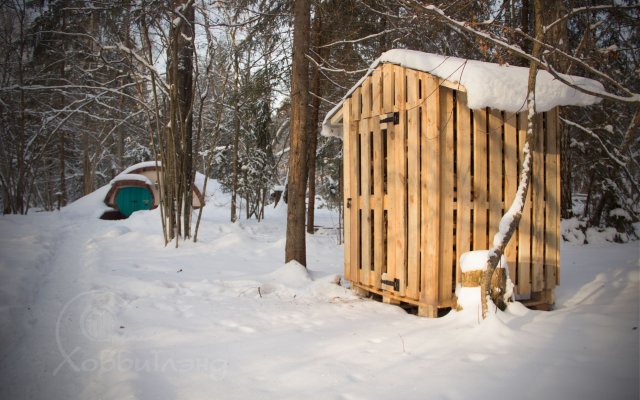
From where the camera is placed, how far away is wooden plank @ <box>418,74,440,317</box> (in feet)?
12.6

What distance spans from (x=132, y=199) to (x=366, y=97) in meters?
16.0

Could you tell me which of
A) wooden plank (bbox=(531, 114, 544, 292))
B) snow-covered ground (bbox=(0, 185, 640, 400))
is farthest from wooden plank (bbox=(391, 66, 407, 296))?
wooden plank (bbox=(531, 114, 544, 292))

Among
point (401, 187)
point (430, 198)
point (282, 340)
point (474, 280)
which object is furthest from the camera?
point (401, 187)

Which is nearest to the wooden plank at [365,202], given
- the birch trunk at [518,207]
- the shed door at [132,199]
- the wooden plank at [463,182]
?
the wooden plank at [463,182]

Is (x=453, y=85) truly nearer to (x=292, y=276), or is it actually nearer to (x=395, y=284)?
(x=395, y=284)

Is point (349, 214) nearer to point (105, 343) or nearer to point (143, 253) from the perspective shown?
point (105, 343)

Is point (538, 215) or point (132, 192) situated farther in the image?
point (132, 192)

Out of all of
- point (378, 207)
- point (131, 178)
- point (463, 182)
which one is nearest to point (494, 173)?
point (463, 182)

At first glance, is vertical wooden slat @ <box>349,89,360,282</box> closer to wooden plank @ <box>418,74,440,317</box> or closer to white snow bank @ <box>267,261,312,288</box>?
white snow bank @ <box>267,261,312,288</box>

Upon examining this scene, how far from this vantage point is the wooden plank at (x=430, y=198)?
12.6 feet

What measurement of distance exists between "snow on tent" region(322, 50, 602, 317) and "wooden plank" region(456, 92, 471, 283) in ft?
0.04

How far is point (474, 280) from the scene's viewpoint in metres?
3.52

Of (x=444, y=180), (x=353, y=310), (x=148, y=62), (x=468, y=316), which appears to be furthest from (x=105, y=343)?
(x=148, y=62)

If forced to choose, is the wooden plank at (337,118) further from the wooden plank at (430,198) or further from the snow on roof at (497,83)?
the wooden plank at (430,198)
